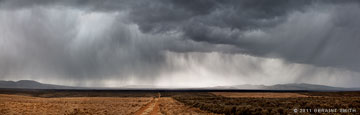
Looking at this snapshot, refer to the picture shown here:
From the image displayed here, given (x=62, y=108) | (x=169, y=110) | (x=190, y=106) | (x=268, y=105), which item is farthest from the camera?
(x=190, y=106)

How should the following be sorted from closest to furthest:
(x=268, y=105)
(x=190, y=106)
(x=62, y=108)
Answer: (x=62, y=108), (x=268, y=105), (x=190, y=106)

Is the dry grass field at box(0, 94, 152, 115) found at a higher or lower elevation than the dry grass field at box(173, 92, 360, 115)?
lower

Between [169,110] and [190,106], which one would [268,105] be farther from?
[169,110]

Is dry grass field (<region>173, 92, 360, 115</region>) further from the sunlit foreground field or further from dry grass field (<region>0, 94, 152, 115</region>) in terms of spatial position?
dry grass field (<region>0, 94, 152, 115</region>)

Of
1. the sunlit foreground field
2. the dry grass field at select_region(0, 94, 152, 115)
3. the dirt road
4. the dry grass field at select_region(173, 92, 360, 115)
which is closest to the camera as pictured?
the dry grass field at select_region(173, 92, 360, 115)

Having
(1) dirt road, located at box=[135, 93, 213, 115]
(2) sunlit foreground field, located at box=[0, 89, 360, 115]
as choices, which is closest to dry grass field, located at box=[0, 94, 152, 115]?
(2) sunlit foreground field, located at box=[0, 89, 360, 115]

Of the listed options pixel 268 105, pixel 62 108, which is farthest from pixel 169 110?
pixel 62 108

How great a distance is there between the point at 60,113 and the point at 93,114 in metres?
4.46

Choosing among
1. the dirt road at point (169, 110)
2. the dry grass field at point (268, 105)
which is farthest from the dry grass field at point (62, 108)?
the dry grass field at point (268, 105)

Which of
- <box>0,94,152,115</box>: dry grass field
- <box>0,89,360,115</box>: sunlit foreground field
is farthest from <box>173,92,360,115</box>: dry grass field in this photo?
<box>0,94,152,115</box>: dry grass field

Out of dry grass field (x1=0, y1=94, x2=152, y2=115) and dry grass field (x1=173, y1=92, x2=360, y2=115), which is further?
dry grass field (x1=0, y1=94, x2=152, y2=115)

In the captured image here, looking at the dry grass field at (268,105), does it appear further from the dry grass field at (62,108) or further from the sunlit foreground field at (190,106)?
the dry grass field at (62,108)

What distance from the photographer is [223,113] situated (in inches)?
1194

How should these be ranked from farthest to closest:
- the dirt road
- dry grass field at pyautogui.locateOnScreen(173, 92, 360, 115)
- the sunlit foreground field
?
the dirt road → the sunlit foreground field → dry grass field at pyautogui.locateOnScreen(173, 92, 360, 115)
